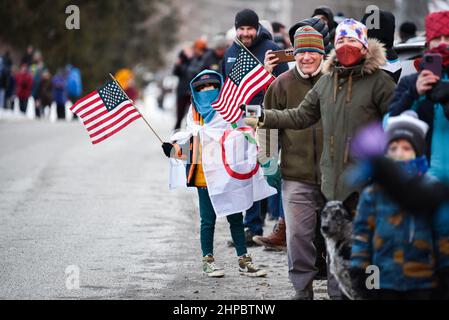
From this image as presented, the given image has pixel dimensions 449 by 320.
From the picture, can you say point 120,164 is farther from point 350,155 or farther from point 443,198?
point 443,198

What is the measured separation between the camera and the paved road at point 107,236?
8.56 m

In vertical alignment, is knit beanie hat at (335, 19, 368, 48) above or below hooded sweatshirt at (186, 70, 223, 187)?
above

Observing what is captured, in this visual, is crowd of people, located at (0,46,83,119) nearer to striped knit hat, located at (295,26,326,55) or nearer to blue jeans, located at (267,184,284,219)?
blue jeans, located at (267,184,284,219)

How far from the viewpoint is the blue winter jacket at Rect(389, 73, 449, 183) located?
21.9ft

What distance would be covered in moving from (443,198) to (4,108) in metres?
31.6

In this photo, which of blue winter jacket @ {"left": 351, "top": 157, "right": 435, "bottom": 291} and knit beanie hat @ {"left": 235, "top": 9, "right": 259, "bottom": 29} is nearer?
blue winter jacket @ {"left": 351, "top": 157, "right": 435, "bottom": 291}

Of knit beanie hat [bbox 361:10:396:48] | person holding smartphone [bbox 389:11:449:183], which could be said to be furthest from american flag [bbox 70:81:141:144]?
person holding smartphone [bbox 389:11:449:183]

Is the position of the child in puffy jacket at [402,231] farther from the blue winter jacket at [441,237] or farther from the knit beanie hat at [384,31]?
the knit beanie hat at [384,31]

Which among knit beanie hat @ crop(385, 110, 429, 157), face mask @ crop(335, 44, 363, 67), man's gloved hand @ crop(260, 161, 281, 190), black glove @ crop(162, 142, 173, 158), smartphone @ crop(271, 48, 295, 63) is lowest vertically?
man's gloved hand @ crop(260, 161, 281, 190)

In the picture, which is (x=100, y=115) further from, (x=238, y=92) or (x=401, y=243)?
(x=401, y=243)

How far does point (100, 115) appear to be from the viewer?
972 centimetres

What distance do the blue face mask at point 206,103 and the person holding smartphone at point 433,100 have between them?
8.70 ft

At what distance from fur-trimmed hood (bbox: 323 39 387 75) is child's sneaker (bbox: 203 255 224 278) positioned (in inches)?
88.7

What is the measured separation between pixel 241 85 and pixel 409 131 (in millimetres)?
3018
